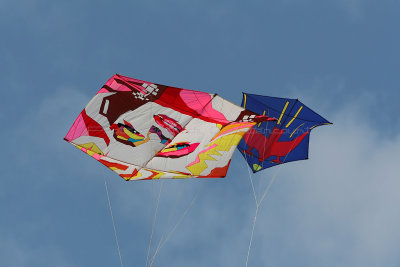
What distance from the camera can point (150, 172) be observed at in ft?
63.0

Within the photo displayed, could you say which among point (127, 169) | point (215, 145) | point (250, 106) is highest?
point (250, 106)

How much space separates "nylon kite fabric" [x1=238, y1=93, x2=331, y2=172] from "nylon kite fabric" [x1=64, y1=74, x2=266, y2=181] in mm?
4404

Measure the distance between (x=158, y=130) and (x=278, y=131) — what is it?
6.05m

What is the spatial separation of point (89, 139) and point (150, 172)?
2300 mm

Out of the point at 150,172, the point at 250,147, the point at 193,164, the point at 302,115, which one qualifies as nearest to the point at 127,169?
the point at 150,172

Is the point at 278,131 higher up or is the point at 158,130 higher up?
the point at 278,131

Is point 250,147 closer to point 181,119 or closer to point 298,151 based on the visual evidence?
point 298,151

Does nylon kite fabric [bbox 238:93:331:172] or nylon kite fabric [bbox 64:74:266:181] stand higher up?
nylon kite fabric [bbox 238:93:331:172]

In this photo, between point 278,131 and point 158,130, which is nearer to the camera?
point 158,130

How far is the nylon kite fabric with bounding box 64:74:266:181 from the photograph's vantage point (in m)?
18.2

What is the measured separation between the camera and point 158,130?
1886cm

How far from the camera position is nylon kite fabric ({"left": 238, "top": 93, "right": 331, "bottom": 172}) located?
74.2ft

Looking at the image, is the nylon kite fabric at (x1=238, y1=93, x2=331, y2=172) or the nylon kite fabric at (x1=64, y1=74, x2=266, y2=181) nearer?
the nylon kite fabric at (x1=64, y1=74, x2=266, y2=181)

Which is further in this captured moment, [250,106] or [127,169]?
[250,106]
